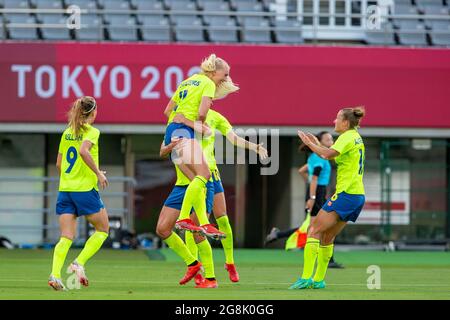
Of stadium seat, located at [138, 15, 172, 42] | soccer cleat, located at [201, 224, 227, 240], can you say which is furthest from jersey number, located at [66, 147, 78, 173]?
stadium seat, located at [138, 15, 172, 42]

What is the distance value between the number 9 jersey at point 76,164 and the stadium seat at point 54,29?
39.4 ft

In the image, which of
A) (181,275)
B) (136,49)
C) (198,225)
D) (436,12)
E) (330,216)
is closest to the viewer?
(330,216)

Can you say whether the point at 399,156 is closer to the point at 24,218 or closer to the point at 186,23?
the point at 186,23

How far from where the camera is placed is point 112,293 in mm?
11133

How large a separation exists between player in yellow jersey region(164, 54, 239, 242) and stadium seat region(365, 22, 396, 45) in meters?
12.6

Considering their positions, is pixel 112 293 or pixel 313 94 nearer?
pixel 112 293

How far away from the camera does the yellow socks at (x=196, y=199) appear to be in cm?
1202

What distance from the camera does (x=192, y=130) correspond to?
40.1ft

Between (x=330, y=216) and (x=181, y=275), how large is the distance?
3353 millimetres

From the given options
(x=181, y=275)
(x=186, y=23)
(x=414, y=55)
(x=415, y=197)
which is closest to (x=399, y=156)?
(x=415, y=197)

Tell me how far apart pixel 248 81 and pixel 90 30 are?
3.45 meters

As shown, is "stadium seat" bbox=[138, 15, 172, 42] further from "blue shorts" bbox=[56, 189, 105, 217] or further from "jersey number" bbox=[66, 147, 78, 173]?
"blue shorts" bbox=[56, 189, 105, 217]

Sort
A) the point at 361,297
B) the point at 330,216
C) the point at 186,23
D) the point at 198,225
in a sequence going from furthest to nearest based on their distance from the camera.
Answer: the point at 186,23
the point at 198,225
the point at 330,216
the point at 361,297

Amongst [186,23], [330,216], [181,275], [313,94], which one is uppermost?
[186,23]
